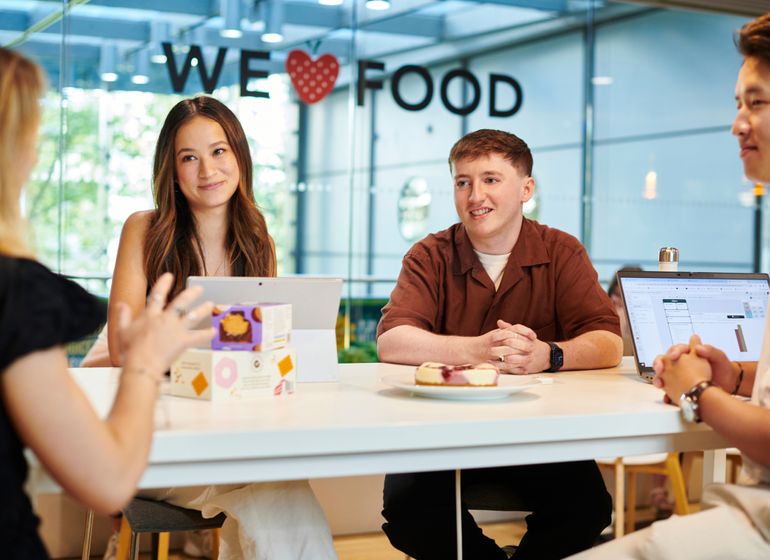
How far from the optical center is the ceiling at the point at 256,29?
5.30 meters

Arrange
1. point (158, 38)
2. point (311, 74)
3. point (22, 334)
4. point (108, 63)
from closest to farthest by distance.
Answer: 1. point (22, 334)
2. point (108, 63)
3. point (158, 38)
4. point (311, 74)

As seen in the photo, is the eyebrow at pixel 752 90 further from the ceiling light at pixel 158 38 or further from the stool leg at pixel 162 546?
the ceiling light at pixel 158 38

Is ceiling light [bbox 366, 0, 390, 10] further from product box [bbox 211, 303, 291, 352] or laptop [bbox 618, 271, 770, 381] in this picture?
product box [bbox 211, 303, 291, 352]

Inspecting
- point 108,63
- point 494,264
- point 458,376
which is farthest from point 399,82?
point 458,376

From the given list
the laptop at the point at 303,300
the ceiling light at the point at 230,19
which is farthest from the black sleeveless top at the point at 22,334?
the ceiling light at the point at 230,19

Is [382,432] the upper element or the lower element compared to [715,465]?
upper

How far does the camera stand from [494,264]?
2670mm

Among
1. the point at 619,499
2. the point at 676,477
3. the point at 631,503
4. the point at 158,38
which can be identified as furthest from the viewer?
the point at 158,38

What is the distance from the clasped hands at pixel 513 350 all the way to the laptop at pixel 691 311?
0.22 meters

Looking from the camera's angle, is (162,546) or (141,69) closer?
(162,546)

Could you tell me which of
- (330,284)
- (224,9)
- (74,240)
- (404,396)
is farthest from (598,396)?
(224,9)

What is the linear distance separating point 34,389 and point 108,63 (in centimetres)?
455

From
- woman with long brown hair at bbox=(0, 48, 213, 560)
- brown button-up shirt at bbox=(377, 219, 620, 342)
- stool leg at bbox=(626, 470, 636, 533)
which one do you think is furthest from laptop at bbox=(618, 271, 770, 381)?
stool leg at bbox=(626, 470, 636, 533)

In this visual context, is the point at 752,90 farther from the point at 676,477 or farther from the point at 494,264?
the point at 676,477
